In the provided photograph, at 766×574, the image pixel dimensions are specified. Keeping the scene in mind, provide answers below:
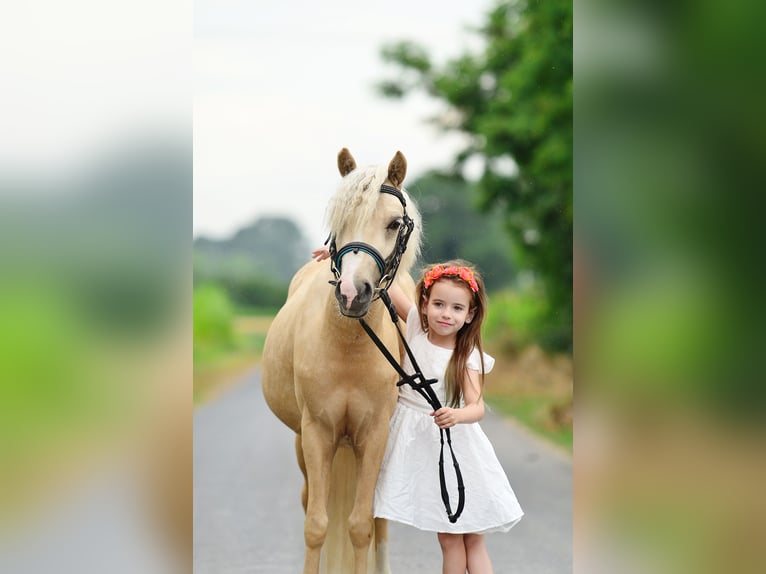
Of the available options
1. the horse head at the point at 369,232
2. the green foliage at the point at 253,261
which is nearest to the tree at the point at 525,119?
the horse head at the point at 369,232

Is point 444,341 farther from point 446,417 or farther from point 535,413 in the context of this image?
point 535,413

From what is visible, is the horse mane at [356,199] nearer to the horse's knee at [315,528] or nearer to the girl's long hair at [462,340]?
the girl's long hair at [462,340]

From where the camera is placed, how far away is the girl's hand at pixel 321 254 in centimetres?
337

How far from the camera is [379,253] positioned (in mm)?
2777

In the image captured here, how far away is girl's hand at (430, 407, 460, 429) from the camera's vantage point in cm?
289

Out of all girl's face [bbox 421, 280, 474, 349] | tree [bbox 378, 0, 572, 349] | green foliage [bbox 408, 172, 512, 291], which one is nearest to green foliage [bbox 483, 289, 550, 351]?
tree [bbox 378, 0, 572, 349]

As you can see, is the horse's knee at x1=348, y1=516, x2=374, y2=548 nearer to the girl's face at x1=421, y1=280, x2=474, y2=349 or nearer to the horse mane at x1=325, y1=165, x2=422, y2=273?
the girl's face at x1=421, y1=280, x2=474, y2=349

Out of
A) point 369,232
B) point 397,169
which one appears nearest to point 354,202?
point 369,232

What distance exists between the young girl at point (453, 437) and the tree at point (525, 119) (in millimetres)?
4982
